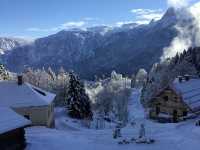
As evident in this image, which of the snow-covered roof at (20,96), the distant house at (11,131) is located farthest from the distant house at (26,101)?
the distant house at (11,131)

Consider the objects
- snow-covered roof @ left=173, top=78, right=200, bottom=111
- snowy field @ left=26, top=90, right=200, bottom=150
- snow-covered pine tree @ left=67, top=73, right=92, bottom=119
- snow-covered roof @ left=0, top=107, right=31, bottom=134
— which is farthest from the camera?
snow-covered pine tree @ left=67, top=73, right=92, bottom=119

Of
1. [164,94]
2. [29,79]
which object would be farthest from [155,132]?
[29,79]

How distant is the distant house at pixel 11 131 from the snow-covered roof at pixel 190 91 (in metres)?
24.4

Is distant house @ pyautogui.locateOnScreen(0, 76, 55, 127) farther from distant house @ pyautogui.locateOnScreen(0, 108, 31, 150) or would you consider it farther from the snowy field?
distant house @ pyautogui.locateOnScreen(0, 108, 31, 150)

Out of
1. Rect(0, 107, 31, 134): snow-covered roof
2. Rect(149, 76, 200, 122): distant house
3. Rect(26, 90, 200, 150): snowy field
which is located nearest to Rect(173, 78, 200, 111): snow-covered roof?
Rect(149, 76, 200, 122): distant house

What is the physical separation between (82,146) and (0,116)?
810 cm

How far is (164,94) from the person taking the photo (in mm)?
56812

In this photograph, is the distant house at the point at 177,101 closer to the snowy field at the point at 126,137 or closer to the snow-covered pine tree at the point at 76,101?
the snowy field at the point at 126,137

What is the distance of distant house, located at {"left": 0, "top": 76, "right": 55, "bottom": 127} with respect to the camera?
52.0m

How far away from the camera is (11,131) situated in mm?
31938

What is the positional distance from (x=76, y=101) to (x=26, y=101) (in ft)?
80.5

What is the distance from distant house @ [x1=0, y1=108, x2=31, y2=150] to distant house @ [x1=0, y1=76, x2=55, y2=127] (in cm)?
1787

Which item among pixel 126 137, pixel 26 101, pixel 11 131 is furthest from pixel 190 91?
pixel 11 131

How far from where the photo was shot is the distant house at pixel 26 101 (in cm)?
5200
